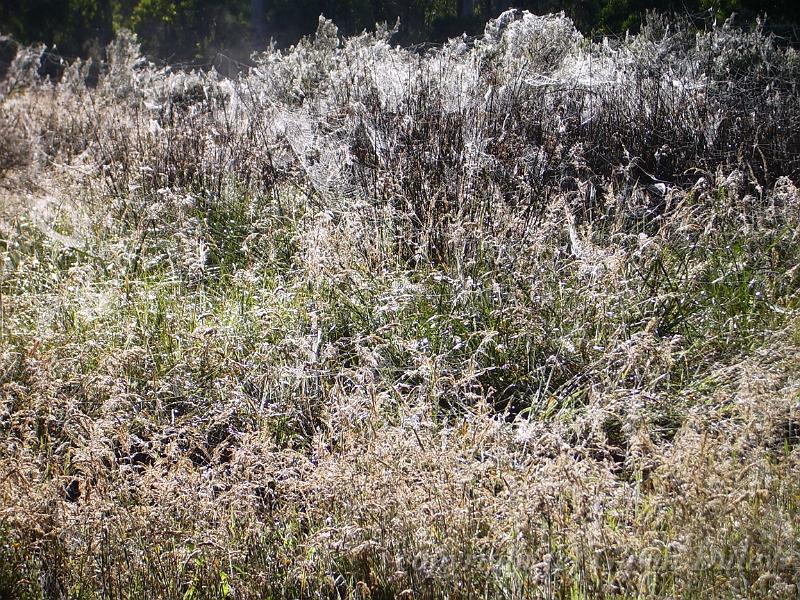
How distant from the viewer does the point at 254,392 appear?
355cm

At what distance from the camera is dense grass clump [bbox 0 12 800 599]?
2.31 m

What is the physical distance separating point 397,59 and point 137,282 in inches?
140

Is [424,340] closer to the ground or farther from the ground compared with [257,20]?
closer to the ground

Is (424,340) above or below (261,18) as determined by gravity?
below

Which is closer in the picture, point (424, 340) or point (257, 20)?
point (424, 340)

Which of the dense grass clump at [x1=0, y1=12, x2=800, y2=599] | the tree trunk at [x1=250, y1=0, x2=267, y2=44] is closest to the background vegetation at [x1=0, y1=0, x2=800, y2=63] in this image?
the tree trunk at [x1=250, y1=0, x2=267, y2=44]

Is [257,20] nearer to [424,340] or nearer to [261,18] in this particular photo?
[261,18]

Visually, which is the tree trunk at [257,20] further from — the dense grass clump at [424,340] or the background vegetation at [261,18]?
the dense grass clump at [424,340]

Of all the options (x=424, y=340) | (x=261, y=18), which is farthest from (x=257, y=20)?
(x=424, y=340)

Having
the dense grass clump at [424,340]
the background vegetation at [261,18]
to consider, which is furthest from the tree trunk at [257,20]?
the dense grass clump at [424,340]

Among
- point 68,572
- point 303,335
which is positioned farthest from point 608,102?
point 68,572

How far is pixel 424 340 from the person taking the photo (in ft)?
11.4

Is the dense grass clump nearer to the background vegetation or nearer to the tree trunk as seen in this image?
the background vegetation

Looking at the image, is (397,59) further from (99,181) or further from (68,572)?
(68,572)
